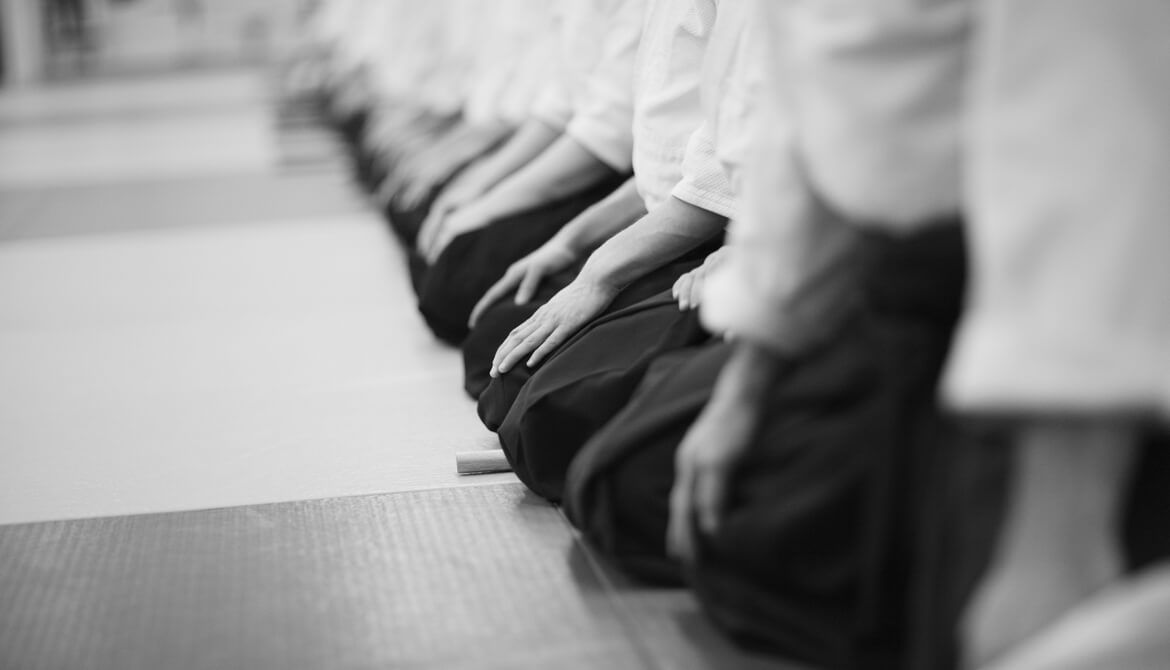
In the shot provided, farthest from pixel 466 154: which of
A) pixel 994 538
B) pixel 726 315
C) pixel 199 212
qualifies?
pixel 994 538

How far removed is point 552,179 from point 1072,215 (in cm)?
209

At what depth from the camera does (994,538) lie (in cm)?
132

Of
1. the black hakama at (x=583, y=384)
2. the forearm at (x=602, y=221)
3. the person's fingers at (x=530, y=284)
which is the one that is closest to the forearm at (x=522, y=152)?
the forearm at (x=602, y=221)

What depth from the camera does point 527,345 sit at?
2414 millimetres

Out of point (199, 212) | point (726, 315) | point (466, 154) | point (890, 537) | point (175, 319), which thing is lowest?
point (199, 212)

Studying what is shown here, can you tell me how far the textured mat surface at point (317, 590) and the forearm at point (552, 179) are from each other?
103cm

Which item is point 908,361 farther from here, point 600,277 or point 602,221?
point 602,221

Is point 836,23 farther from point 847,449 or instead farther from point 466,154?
point 466,154

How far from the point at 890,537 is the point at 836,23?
532 millimetres

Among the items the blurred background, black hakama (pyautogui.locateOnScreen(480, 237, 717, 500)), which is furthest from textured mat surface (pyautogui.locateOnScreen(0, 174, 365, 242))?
the blurred background

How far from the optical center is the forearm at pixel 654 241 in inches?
92.3

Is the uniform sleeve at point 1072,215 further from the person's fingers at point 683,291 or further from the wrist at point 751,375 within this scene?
the person's fingers at point 683,291

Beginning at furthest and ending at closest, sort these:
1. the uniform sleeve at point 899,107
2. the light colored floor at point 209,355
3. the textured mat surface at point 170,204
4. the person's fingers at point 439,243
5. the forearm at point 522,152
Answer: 1. the textured mat surface at point 170,204
2. the forearm at point 522,152
3. the person's fingers at point 439,243
4. the light colored floor at point 209,355
5. the uniform sleeve at point 899,107

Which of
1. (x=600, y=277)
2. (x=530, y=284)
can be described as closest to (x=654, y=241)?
(x=600, y=277)
